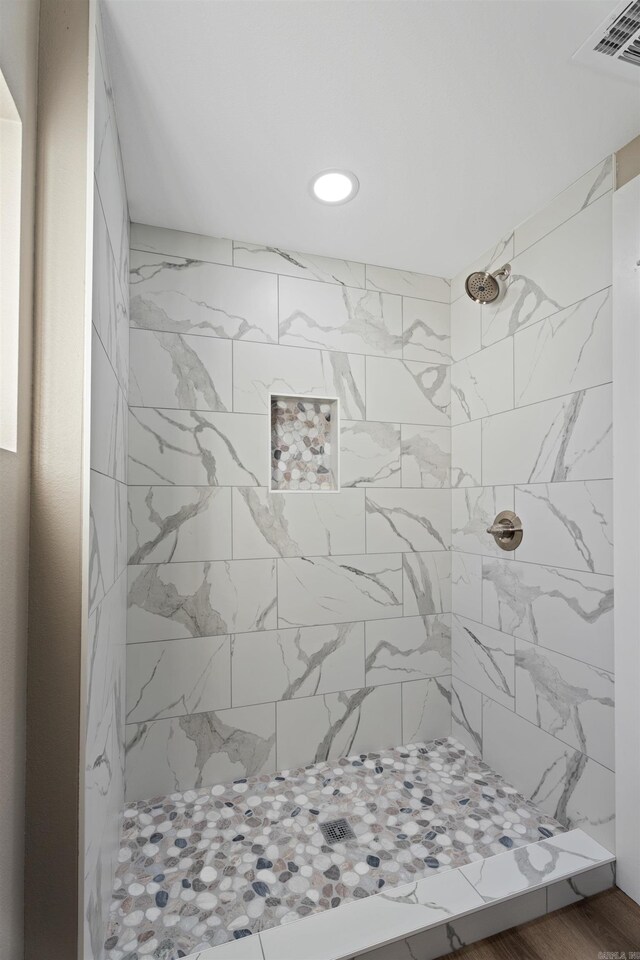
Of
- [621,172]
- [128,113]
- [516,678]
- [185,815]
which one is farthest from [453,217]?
[185,815]

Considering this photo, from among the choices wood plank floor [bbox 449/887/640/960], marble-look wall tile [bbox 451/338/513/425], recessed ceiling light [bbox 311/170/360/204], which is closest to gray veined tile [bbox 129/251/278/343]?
recessed ceiling light [bbox 311/170/360/204]

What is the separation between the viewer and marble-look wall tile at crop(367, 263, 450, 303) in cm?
226

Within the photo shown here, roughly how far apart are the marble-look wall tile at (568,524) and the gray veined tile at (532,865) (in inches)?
33.9

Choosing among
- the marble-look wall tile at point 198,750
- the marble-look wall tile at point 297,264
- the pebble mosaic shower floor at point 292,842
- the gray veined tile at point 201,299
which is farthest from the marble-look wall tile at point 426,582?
the marble-look wall tile at point 297,264

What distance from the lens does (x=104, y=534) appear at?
4.01 ft

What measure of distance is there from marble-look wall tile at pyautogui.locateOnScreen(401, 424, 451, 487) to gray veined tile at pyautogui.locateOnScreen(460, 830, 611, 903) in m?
1.40

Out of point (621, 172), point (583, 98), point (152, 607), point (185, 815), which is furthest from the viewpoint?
point (152, 607)

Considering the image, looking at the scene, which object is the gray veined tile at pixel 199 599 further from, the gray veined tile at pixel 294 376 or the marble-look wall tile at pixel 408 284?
the marble-look wall tile at pixel 408 284

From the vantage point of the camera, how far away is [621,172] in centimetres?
152

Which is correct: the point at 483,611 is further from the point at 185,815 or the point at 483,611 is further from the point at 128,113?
the point at 128,113

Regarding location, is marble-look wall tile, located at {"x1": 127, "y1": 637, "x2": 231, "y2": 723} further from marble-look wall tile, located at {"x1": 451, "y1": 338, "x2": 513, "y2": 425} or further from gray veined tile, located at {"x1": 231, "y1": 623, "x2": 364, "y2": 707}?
marble-look wall tile, located at {"x1": 451, "y1": 338, "x2": 513, "y2": 425}

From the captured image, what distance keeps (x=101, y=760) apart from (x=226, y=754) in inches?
35.3

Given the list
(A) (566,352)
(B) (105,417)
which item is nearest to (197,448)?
→ (B) (105,417)

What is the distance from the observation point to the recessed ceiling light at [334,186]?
165 cm
